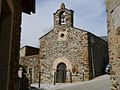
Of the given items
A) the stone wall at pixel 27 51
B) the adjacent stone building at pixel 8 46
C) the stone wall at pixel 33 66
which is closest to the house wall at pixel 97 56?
the stone wall at pixel 33 66

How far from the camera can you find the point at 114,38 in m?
7.01

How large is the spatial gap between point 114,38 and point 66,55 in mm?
15125

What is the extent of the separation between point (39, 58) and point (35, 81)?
2.04m

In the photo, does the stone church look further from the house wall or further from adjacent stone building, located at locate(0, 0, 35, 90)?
adjacent stone building, located at locate(0, 0, 35, 90)

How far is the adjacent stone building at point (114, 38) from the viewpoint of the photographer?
22.3ft

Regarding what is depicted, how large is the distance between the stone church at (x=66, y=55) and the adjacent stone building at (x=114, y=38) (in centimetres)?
1385

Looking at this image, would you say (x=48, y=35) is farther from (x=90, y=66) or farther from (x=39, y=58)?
(x=90, y=66)

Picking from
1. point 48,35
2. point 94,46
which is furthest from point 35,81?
point 94,46

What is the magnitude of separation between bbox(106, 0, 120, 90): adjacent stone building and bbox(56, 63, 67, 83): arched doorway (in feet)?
47.5

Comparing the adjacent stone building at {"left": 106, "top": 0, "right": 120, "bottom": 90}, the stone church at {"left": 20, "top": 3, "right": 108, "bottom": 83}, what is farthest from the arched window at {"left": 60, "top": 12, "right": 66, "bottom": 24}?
the adjacent stone building at {"left": 106, "top": 0, "right": 120, "bottom": 90}

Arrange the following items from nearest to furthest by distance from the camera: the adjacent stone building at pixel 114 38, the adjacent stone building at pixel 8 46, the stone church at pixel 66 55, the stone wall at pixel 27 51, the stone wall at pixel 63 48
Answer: the adjacent stone building at pixel 8 46 → the adjacent stone building at pixel 114 38 → the stone church at pixel 66 55 → the stone wall at pixel 63 48 → the stone wall at pixel 27 51

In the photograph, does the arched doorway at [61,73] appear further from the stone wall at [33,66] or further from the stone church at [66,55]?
the stone wall at [33,66]

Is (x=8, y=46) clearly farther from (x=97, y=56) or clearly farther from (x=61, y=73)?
(x=97, y=56)

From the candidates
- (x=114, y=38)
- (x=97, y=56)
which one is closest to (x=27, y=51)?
(x=97, y=56)
